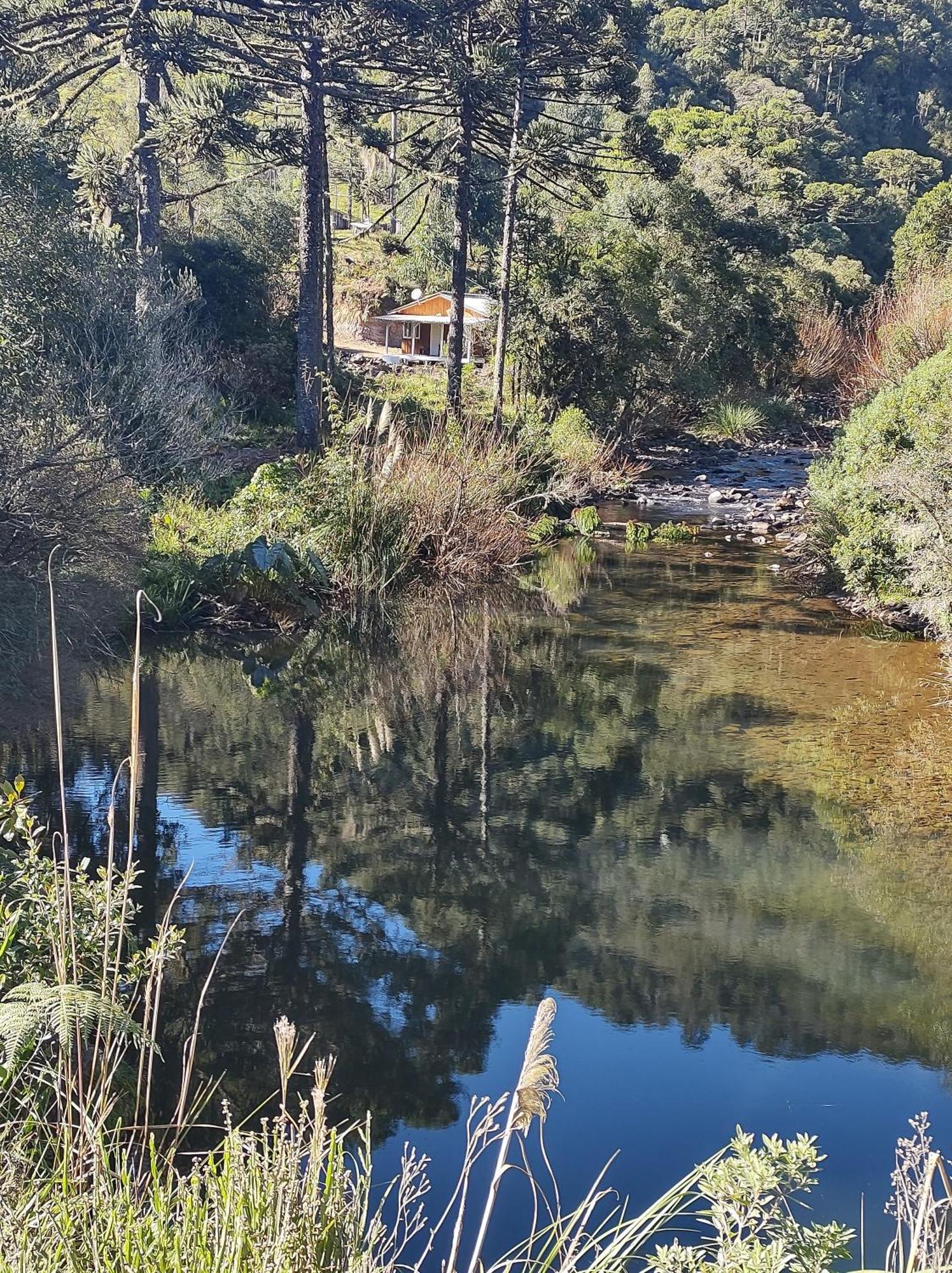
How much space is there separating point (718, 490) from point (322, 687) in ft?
47.0

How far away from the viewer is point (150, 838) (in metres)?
7.11

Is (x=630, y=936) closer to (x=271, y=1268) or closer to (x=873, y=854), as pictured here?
(x=873, y=854)

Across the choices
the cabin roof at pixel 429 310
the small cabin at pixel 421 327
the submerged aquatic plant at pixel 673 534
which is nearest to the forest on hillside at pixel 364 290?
the cabin roof at pixel 429 310

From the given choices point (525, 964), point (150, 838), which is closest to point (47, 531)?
point (150, 838)

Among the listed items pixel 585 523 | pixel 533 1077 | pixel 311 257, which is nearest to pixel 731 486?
pixel 585 523

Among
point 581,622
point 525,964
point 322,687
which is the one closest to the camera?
point 525,964

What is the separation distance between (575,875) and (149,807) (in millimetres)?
2675

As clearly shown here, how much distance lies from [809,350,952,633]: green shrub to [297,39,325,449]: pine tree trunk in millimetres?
7309

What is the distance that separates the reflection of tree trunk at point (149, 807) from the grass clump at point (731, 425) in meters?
21.9

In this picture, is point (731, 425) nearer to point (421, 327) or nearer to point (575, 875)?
point (421, 327)

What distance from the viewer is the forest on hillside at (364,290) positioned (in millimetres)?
10539

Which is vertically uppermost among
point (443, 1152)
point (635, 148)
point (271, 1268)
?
point (635, 148)

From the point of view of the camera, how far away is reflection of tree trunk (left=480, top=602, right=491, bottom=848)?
7.65m

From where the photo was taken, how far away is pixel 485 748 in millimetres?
9141
